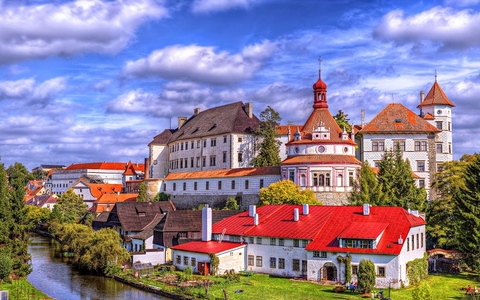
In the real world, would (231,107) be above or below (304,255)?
above

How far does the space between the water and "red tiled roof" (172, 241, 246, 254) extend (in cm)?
527

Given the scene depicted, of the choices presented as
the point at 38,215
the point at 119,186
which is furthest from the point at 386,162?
the point at 119,186

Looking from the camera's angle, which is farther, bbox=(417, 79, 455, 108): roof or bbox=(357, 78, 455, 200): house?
bbox=(417, 79, 455, 108): roof

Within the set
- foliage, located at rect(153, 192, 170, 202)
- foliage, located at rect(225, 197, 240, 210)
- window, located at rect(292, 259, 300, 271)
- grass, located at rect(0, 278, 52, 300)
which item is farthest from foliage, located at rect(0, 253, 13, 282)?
foliage, located at rect(153, 192, 170, 202)

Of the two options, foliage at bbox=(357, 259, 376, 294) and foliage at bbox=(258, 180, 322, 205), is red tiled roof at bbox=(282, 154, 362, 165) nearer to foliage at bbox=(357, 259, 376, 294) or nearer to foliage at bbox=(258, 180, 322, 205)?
foliage at bbox=(258, 180, 322, 205)

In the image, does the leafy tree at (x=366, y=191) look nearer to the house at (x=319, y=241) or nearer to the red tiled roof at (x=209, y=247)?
the house at (x=319, y=241)

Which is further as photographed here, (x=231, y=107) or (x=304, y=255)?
(x=231, y=107)

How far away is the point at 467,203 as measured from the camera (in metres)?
43.1

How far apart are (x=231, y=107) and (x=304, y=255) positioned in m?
40.9

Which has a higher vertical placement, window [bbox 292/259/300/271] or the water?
window [bbox 292/259/300/271]

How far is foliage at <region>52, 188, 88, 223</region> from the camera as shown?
7819cm

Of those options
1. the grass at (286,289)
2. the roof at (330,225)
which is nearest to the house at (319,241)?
the roof at (330,225)

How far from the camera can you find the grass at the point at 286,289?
33.0 metres

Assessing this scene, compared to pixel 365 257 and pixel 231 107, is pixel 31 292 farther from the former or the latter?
pixel 231 107
